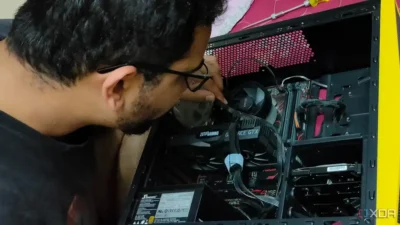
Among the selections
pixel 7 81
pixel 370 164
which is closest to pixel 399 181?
pixel 370 164

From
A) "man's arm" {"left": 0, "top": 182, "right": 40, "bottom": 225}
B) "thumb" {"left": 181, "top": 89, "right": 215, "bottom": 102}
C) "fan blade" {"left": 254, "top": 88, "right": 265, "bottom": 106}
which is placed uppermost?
"fan blade" {"left": 254, "top": 88, "right": 265, "bottom": 106}

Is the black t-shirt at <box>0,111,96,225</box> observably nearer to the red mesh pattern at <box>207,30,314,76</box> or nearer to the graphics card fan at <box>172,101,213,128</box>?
the graphics card fan at <box>172,101,213,128</box>

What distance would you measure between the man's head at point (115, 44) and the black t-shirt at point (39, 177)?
103 mm

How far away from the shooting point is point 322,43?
0.94 metres

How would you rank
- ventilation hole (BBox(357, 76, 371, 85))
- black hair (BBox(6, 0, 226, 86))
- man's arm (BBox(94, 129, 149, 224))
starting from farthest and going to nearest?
man's arm (BBox(94, 129, 149, 224)) → ventilation hole (BBox(357, 76, 371, 85)) → black hair (BBox(6, 0, 226, 86))

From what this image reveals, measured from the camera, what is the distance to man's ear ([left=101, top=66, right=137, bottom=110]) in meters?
0.73

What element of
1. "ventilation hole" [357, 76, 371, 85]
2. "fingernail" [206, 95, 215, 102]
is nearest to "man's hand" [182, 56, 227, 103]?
"fingernail" [206, 95, 215, 102]

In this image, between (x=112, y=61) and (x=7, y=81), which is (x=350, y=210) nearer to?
(x=112, y=61)

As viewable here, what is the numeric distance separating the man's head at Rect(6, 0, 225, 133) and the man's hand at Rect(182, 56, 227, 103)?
0.41 feet

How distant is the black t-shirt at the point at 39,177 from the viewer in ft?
2.59

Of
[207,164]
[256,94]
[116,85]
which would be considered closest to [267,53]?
[256,94]

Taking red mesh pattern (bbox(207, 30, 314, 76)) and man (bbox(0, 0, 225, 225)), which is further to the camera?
red mesh pattern (bbox(207, 30, 314, 76))

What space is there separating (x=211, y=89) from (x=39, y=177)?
1.12ft

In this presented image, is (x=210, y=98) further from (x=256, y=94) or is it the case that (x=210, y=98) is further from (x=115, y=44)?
(x=115, y=44)
